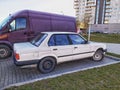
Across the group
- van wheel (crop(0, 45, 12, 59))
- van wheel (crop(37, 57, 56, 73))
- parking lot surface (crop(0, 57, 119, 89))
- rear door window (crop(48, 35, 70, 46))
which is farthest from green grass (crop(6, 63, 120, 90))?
van wheel (crop(0, 45, 12, 59))

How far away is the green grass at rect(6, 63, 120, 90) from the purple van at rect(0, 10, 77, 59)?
147 inches

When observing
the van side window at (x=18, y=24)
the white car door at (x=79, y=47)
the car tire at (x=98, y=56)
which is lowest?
the car tire at (x=98, y=56)

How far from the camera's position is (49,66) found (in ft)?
18.1

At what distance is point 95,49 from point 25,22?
3994mm

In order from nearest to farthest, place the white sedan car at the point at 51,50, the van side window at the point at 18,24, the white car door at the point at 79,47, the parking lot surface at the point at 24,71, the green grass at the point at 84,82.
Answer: the green grass at the point at 84,82 < the parking lot surface at the point at 24,71 < the white sedan car at the point at 51,50 < the white car door at the point at 79,47 < the van side window at the point at 18,24

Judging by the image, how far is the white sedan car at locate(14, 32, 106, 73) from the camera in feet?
16.1

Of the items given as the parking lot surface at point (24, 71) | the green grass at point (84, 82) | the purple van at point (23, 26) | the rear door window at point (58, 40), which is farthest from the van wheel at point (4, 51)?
the green grass at point (84, 82)

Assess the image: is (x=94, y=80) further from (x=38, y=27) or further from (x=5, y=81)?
(x=38, y=27)

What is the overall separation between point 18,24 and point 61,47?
3.26 metres

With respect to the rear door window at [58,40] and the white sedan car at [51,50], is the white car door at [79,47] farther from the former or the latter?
the rear door window at [58,40]

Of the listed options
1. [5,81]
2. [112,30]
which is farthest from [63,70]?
[112,30]

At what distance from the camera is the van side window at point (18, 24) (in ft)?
24.5

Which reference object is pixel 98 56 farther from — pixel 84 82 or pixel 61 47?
pixel 84 82

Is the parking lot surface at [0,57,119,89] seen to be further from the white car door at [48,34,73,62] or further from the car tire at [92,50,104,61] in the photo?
the white car door at [48,34,73,62]
